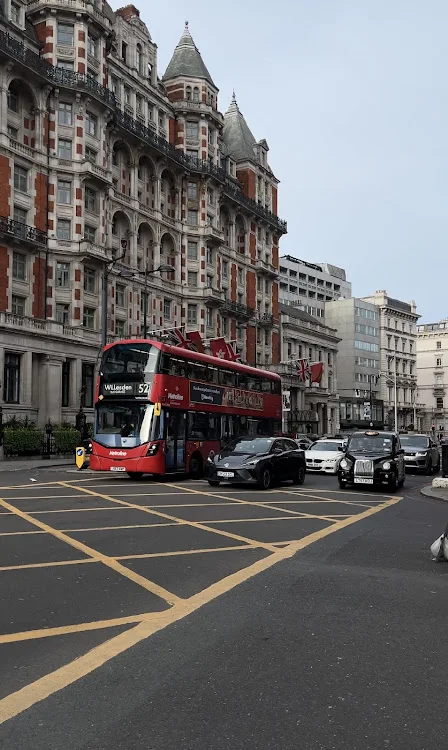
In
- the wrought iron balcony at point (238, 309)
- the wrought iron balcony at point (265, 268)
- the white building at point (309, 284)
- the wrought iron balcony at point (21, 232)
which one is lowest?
the wrought iron balcony at point (238, 309)

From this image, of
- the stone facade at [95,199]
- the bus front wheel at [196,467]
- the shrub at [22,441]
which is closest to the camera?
the bus front wheel at [196,467]

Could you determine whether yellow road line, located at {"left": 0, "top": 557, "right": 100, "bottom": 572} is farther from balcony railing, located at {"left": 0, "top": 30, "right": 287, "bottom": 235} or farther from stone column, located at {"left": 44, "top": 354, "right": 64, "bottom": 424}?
balcony railing, located at {"left": 0, "top": 30, "right": 287, "bottom": 235}

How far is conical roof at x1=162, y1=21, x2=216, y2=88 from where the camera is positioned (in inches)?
2318

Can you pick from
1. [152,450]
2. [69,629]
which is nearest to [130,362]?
[152,450]

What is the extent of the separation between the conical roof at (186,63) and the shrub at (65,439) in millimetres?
36038

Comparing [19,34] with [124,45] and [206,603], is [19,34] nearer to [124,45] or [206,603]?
[124,45]

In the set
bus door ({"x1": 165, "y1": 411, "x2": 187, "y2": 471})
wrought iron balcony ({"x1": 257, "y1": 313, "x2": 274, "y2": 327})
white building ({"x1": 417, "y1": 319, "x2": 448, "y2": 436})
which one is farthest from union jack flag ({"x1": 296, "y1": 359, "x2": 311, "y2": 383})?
white building ({"x1": 417, "y1": 319, "x2": 448, "y2": 436})

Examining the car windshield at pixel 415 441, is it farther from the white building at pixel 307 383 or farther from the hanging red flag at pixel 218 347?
the white building at pixel 307 383

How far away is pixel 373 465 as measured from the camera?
18922 millimetres

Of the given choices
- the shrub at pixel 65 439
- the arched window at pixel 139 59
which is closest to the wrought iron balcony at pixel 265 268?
the arched window at pixel 139 59

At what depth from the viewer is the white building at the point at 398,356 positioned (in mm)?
105000

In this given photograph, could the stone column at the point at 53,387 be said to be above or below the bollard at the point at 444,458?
above

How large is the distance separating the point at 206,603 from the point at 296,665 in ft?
5.66

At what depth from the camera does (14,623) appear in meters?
5.56
